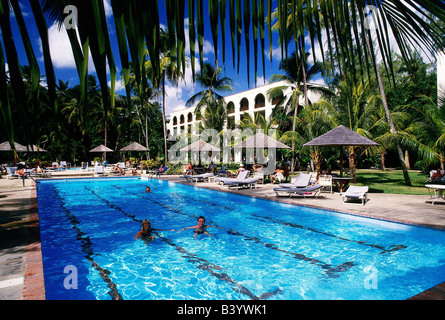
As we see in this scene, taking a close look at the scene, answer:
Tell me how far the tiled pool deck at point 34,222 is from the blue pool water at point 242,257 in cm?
49

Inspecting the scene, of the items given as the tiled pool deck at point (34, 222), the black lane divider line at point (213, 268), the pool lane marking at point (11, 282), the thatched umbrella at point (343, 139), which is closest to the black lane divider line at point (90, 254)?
the tiled pool deck at point (34, 222)

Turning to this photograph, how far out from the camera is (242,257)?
20.5 ft

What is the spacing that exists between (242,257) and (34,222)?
207 inches

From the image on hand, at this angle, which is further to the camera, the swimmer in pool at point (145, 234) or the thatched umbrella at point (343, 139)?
the thatched umbrella at point (343, 139)

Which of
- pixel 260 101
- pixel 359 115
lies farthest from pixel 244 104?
pixel 359 115

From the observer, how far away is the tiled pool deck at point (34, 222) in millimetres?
3748

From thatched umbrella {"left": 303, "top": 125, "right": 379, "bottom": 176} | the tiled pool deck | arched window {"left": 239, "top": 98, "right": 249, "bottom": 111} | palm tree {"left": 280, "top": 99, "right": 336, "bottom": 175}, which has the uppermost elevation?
arched window {"left": 239, "top": 98, "right": 249, "bottom": 111}

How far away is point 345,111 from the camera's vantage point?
51.3 ft

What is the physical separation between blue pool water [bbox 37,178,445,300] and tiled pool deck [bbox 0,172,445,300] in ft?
1.60

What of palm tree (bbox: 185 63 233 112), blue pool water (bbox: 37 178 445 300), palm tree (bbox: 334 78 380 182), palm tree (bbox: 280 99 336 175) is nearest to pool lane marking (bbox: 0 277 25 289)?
blue pool water (bbox: 37 178 445 300)

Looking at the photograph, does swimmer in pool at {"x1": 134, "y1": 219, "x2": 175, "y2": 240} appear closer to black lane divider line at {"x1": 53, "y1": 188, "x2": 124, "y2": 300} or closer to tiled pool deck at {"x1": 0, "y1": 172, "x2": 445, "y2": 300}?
black lane divider line at {"x1": 53, "y1": 188, "x2": 124, "y2": 300}

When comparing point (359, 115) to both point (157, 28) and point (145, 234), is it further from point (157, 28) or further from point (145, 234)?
point (157, 28)

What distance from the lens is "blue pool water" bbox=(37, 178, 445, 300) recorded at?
16.0 ft

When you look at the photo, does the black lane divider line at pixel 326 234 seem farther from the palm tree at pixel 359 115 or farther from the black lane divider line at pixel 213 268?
the palm tree at pixel 359 115
